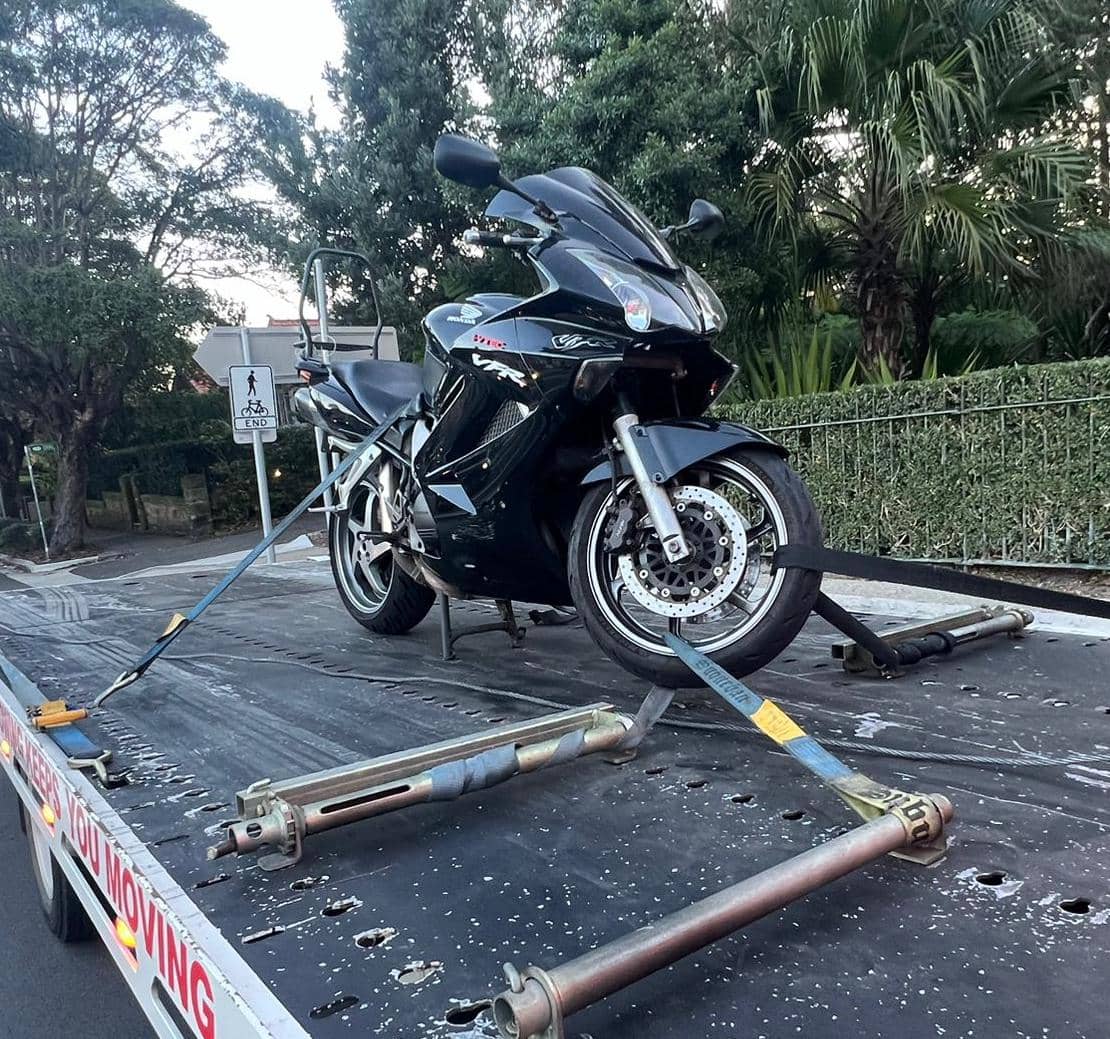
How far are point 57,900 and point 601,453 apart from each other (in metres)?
1.96

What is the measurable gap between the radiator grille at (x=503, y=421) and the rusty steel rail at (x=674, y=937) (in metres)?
1.55

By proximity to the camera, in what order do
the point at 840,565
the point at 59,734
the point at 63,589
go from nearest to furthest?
1. the point at 840,565
2. the point at 59,734
3. the point at 63,589

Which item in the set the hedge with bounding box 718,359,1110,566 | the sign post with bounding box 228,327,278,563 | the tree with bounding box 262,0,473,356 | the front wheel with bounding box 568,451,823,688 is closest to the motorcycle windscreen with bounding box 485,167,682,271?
the front wheel with bounding box 568,451,823,688

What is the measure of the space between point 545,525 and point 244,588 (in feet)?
10.5

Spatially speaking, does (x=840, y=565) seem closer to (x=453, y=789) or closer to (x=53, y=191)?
(x=453, y=789)

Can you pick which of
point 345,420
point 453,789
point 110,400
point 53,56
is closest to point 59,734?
point 453,789

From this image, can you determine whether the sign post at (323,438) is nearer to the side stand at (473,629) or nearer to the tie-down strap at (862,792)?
the side stand at (473,629)

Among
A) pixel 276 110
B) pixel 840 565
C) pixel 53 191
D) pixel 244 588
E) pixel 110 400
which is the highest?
pixel 276 110

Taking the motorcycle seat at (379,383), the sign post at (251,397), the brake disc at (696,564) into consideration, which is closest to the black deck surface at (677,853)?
the brake disc at (696,564)

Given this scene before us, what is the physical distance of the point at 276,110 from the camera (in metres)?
18.4

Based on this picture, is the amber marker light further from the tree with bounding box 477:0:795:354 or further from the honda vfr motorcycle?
the tree with bounding box 477:0:795:354

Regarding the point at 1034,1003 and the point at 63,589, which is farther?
the point at 63,589

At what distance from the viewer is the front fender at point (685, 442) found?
213 cm

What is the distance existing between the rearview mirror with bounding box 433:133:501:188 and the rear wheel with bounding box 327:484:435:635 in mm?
1567
